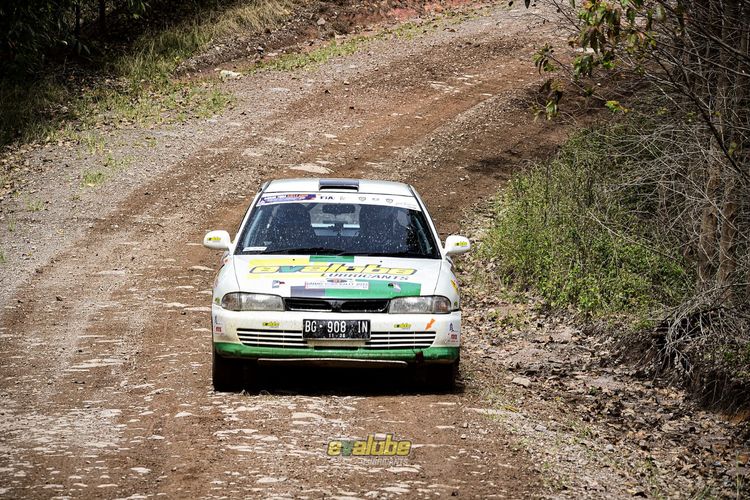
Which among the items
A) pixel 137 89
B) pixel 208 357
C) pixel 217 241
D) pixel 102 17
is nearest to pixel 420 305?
pixel 217 241

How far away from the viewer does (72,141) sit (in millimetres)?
19891

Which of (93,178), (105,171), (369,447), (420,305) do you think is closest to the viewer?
(369,447)

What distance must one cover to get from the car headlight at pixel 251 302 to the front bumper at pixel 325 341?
0.04 meters

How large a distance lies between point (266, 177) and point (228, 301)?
388 inches

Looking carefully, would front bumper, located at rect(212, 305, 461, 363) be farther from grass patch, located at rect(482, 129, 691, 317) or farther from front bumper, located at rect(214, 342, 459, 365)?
grass patch, located at rect(482, 129, 691, 317)

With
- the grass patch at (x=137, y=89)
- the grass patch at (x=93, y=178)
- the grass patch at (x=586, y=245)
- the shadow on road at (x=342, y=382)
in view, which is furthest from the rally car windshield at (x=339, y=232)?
the grass patch at (x=137, y=89)

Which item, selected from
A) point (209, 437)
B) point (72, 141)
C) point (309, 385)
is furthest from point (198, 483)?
point (72, 141)

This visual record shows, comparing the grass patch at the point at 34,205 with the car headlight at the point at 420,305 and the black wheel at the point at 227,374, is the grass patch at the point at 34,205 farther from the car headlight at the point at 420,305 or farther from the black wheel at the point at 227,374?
the car headlight at the point at 420,305

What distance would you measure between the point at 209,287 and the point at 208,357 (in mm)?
3211

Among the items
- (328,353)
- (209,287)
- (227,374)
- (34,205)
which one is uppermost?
(328,353)

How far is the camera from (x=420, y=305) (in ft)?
27.4

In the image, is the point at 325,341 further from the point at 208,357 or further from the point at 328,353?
the point at 208,357

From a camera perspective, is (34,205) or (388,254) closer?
(388,254)

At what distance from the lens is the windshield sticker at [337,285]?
8242 millimetres
